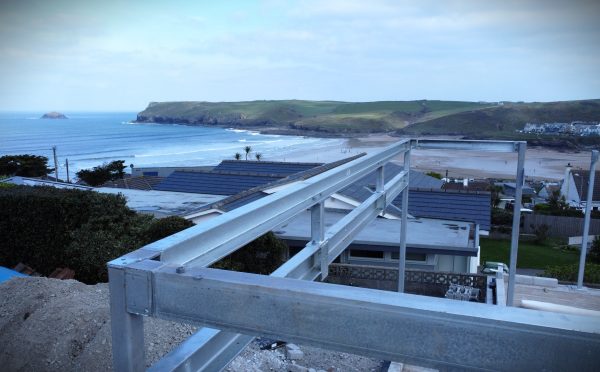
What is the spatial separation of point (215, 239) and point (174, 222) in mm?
7913

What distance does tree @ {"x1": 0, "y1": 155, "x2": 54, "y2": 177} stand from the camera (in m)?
34.4

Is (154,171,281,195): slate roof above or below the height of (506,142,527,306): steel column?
below

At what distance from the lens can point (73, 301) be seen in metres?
5.75

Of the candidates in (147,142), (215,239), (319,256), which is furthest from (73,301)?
(147,142)

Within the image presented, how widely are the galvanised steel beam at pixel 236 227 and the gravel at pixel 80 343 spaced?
295cm

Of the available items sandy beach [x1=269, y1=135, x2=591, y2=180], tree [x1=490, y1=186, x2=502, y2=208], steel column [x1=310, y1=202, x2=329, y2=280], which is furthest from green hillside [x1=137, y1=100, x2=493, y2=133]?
steel column [x1=310, y1=202, x2=329, y2=280]

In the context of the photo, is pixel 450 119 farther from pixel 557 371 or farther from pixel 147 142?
pixel 557 371

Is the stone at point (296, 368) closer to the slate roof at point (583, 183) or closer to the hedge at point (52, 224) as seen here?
the hedge at point (52, 224)

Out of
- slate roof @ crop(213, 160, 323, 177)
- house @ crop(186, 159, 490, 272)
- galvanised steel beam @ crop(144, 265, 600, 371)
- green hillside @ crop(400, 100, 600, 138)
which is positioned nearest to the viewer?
galvanised steel beam @ crop(144, 265, 600, 371)

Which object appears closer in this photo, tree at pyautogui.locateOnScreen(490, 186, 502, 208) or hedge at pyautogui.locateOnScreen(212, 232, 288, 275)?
hedge at pyautogui.locateOnScreen(212, 232, 288, 275)

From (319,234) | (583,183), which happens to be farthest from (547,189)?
(319,234)

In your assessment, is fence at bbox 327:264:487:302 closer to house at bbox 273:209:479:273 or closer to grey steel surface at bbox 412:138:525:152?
house at bbox 273:209:479:273

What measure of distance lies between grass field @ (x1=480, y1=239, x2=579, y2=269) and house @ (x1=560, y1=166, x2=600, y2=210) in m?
10.8

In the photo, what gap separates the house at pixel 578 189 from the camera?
32.3m
